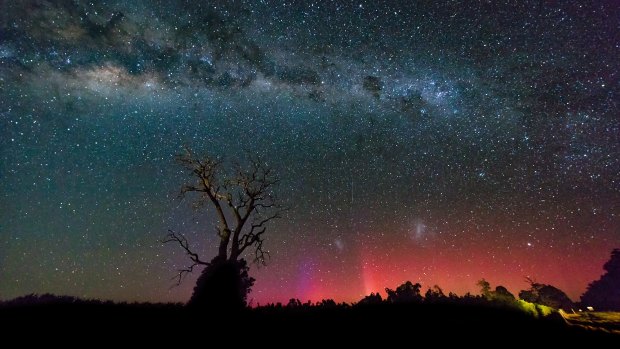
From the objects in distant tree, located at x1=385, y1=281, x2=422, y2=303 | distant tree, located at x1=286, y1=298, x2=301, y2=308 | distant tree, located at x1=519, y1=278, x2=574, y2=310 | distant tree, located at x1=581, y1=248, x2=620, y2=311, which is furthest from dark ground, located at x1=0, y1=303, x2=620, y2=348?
distant tree, located at x1=581, y1=248, x2=620, y2=311

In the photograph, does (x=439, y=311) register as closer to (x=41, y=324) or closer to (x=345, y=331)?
(x=345, y=331)

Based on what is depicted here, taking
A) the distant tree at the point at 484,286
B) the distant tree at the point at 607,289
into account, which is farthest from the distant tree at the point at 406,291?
the distant tree at the point at 607,289

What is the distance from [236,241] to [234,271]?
11.0ft

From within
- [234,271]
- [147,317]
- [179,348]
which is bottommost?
[179,348]

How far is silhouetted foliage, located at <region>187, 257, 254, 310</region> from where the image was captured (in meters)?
13.9

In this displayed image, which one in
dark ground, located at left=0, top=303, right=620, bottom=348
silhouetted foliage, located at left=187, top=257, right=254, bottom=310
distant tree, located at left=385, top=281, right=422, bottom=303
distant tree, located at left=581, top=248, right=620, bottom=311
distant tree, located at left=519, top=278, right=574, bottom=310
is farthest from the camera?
distant tree, located at left=581, top=248, right=620, bottom=311

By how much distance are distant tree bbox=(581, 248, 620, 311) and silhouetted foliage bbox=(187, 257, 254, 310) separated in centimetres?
4969

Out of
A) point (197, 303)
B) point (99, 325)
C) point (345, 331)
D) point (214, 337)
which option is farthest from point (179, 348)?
point (197, 303)

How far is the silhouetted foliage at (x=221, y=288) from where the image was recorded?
13.9 m

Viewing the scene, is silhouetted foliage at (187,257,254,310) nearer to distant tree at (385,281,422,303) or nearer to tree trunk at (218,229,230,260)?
tree trunk at (218,229,230,260)

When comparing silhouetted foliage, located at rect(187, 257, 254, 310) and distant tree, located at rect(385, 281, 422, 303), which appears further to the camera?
distant tree, located at rect(385, 281, 422, 303)

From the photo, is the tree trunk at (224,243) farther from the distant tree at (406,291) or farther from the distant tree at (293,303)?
the distant tree at (406,291)

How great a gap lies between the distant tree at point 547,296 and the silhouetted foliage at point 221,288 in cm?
3685

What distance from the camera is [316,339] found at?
27.0 feet
